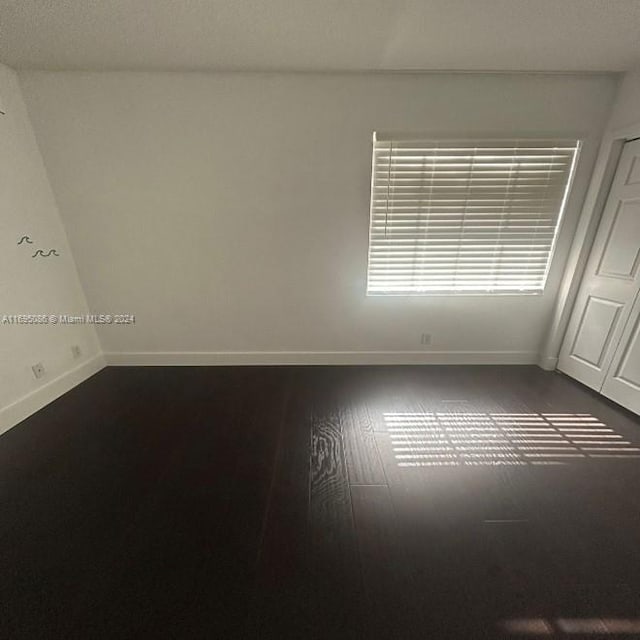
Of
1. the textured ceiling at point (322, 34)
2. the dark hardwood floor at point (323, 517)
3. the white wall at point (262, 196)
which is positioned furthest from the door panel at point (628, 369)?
the textured ceiling at point (322, 34)

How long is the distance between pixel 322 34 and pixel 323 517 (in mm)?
2774

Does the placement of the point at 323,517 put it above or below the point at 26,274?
below

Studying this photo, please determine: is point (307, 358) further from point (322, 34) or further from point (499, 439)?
point (322, 34)

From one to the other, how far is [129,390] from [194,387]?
57 centimetres

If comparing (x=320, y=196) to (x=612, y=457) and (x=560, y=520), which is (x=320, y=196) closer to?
(x=560, y=520)

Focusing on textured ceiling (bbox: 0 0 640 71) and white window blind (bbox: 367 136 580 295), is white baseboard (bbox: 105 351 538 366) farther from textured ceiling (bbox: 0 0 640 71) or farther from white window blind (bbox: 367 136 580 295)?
textured ceiling (bbox: 0 0 640 71)

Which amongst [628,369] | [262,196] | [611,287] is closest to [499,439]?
[628,369]

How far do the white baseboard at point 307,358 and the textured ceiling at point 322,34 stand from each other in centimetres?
234

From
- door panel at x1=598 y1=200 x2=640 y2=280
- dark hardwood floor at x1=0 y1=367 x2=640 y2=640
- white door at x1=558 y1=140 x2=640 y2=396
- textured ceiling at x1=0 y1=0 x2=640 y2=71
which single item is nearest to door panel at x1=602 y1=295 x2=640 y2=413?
white door at x1=558 y1=140 x2=640 y2=396

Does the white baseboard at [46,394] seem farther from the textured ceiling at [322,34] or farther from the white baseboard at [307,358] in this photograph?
the textured ceiling at [322,34]

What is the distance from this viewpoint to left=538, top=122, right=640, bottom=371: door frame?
208 centimetres

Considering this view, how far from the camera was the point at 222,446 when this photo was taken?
1.79 metres

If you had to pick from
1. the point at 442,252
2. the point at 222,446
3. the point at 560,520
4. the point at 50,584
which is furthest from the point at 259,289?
the point at 560,520

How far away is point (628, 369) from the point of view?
6.89 feet
